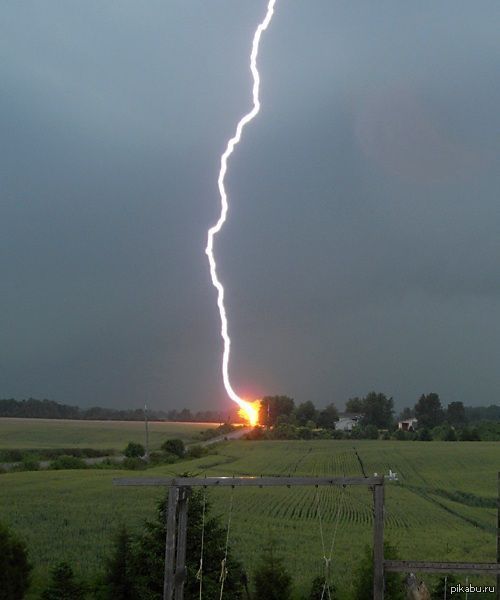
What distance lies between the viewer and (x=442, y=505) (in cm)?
3331

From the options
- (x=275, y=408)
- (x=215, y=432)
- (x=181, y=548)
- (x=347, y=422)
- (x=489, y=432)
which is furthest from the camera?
(x=347, y=422)

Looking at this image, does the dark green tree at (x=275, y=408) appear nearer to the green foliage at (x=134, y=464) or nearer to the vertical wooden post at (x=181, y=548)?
the green foliage at (x=134, y=464)

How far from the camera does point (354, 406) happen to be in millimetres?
130000

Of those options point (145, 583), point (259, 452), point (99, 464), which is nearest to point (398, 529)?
point (145, 583)

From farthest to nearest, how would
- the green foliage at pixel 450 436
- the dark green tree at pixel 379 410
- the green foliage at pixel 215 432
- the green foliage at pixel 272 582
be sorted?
the dark green tree at pixel 379 410 → the green foliage at pixel 215 432 → the green foliage at pixel 450 436 → the green foliage at pixel 272 582

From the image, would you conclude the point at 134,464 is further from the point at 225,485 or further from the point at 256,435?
the point at 225,485

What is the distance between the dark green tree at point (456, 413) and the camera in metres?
129

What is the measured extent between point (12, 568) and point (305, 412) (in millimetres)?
92611

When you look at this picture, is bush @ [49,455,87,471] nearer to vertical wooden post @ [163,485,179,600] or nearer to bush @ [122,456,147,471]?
bush @ [122,456,147,471]

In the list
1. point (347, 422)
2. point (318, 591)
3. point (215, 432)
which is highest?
point (318, 591)

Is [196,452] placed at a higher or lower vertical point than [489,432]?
lower

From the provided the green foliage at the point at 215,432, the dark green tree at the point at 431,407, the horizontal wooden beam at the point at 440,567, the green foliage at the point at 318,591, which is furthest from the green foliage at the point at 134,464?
the dark green tree at the point at 431,407

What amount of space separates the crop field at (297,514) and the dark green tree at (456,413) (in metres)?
79.3

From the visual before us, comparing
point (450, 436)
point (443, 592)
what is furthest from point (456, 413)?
point (443, 592)
